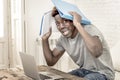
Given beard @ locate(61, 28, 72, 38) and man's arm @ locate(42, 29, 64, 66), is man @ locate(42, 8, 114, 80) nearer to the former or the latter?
beard @ locate(61, 28, 72, 38)

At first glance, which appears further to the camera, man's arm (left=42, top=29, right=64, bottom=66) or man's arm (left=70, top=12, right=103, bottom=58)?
man's arm (left=42, top=29, right=64, bottom=66)

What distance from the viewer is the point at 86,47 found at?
183cm

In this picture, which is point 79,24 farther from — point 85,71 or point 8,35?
point 8,35

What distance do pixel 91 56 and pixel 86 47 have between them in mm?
87

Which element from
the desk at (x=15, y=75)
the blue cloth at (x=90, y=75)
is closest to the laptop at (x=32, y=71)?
the desk at (x=15, y=75)

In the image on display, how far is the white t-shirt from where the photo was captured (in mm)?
1815

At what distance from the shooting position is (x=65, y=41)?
6.72ft

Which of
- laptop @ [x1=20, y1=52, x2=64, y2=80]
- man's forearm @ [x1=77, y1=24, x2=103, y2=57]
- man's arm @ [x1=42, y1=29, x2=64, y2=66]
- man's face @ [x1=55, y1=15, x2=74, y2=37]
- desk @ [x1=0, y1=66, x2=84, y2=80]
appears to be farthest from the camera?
man's arm @ [x1=42, y1=29, x2=64, y2=66]

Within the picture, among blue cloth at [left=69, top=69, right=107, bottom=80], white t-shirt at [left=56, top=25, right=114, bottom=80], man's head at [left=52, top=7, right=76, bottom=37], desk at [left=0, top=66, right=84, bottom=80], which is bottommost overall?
blue cloth at [left=69, top=69, right=107, bottom=80]

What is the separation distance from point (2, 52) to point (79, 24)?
126 inches

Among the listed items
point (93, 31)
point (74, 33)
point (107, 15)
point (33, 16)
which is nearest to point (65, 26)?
point (74, 33)

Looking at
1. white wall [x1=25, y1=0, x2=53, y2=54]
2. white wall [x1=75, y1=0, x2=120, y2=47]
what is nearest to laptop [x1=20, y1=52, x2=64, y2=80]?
white wall [x1=75, y1=0, x2=120, y2=47]

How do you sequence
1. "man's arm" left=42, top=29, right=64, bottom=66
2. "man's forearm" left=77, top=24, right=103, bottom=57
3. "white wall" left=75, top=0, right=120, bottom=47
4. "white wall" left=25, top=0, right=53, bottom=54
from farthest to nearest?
"white wall" left=25, top=0, right=53, bottom=54 → "white wall" left=75, top=0, right=120, bottom=47 → "man's arm" left=42, top=29, right=64, bottom=66 → "man's forearm" left=77, top=24, right=103, bottom=57

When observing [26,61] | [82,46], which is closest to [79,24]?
[82,46]
